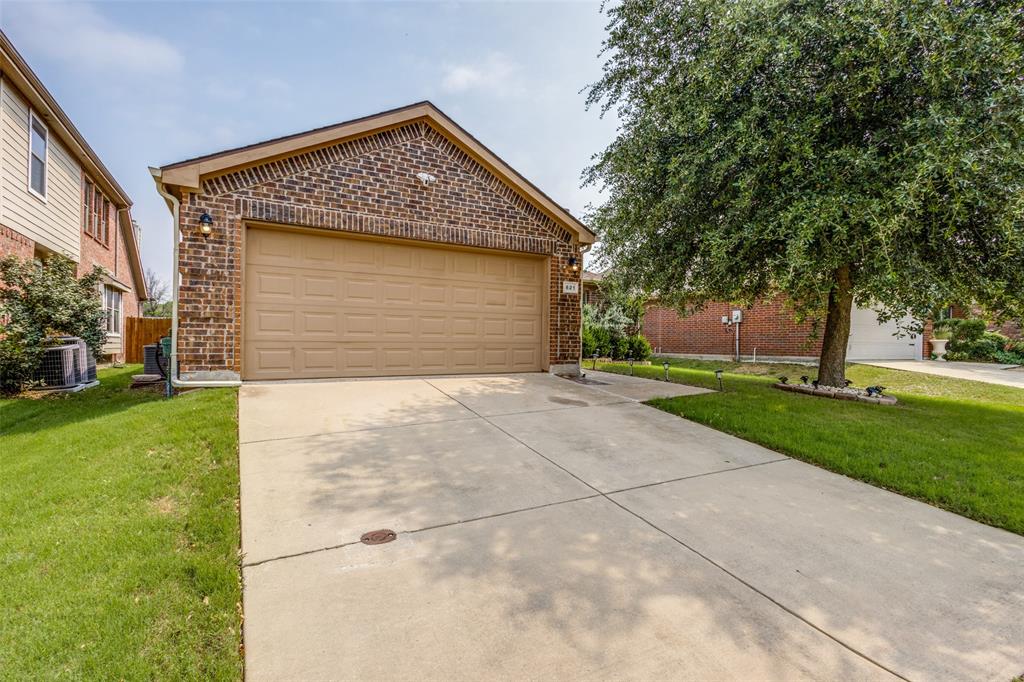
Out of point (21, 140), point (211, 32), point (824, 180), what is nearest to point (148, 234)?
point (21, 140)

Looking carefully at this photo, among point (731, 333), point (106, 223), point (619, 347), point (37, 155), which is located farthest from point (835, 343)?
point (106, 223)

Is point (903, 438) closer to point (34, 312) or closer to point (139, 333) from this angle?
point (34, 312)

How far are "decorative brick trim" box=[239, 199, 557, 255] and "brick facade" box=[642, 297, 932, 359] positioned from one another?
19.7 feet

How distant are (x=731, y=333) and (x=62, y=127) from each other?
18825mm

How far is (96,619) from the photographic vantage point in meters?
1.88

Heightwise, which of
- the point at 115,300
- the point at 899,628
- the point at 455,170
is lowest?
the point at 899,628

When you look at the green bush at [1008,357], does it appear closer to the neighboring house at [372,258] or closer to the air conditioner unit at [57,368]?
the neighboring house at [372,258]

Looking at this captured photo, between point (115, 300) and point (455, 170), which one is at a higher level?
point (455, 170)

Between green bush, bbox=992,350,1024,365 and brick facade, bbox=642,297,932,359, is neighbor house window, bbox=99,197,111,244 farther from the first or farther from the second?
green bush, bbox=992,350,1024,365

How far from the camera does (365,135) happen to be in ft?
24.1

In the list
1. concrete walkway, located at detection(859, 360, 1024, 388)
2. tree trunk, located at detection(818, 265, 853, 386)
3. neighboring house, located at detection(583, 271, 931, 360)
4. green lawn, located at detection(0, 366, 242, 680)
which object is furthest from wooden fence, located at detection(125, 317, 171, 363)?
concrete walkway, located at detection(859, 360, 1024, 388)

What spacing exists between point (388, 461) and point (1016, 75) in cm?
769

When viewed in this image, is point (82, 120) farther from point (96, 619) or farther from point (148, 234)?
point (148, 234)

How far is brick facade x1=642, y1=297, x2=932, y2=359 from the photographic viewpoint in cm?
1445
